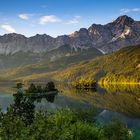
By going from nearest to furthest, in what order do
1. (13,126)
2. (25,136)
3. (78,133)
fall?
1. (25,136)
2. (13,126)
3. (78,133)

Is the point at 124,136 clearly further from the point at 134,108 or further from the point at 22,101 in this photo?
the point at 134,108

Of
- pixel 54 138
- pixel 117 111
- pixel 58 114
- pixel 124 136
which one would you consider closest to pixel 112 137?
pixel 124 136

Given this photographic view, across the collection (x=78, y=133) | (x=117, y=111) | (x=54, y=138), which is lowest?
(x=117, y=111)

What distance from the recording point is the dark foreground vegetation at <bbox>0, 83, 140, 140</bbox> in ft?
136

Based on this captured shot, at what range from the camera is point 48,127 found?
152ft

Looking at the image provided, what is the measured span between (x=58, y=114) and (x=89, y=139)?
15.6 metres

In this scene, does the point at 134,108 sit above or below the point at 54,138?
below

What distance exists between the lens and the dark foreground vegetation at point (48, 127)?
41500 mm

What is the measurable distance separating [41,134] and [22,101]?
6733cm

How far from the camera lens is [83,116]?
106312 mm

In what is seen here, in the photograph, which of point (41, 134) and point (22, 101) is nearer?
point (41, 134)

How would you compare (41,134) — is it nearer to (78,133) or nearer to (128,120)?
(78,133)

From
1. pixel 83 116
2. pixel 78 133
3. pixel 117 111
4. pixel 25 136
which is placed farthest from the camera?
pixel 117 111

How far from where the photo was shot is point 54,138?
41.8 metres
